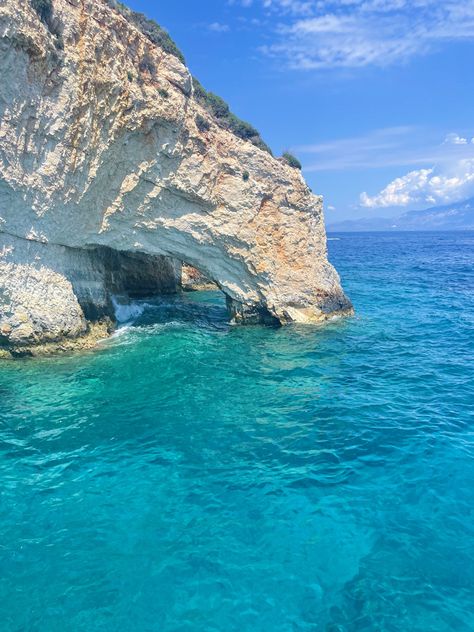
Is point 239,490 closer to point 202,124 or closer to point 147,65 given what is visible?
point 202,124

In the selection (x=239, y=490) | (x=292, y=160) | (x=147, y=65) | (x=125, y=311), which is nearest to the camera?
(x=239, y=490)

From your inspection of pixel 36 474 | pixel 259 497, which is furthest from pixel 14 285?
pixel 259 497

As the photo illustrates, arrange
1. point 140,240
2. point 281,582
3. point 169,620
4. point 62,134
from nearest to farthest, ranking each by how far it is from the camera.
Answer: point 169,620
point 281,582
point 62,134
point 140,240

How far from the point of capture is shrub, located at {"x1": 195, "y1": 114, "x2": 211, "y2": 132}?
2336 cm

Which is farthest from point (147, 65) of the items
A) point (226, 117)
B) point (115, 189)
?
point (226, 117)

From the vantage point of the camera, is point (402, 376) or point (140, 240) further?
point (140, 240)

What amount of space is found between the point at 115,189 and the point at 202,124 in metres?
5.98

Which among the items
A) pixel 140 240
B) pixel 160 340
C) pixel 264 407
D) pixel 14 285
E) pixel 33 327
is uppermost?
pixel 140 240

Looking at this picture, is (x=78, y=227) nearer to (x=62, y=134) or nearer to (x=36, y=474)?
(x=62, y=134)

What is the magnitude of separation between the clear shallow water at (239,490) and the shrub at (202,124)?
11525 millimetres

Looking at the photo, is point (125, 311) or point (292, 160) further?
point (292, 160)

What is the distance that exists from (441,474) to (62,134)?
18.3 m

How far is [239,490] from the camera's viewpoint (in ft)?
38.8

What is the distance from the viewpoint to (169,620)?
8367 mm
